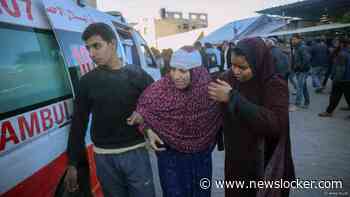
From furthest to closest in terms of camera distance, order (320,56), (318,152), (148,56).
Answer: (320,56), (148,56), (318,152)

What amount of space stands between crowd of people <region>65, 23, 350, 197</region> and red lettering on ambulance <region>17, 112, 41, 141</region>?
25 centimetres

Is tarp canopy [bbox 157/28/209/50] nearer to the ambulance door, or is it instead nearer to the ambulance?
the ambulance

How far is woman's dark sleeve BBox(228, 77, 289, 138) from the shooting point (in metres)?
1.77

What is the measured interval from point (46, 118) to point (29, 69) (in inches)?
13.8

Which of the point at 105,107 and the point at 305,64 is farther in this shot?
the point at 305,64

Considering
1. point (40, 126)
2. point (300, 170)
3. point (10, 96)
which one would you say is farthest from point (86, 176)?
point (300, 170)

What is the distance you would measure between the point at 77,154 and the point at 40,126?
311 mm

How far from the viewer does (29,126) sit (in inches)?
70.0

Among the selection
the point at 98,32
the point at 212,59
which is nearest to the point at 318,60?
the point at 212,59

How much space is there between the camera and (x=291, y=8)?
2328cm

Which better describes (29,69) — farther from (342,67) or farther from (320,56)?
(320,56)

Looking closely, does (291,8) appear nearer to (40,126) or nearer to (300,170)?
(300,170)

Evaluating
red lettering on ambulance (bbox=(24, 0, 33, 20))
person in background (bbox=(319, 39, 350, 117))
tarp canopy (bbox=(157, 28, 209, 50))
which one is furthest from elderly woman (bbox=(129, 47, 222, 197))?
tarp canopy (bbox=(157, 28, 209, 50))

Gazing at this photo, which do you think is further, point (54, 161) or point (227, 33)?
point (227, 33)
